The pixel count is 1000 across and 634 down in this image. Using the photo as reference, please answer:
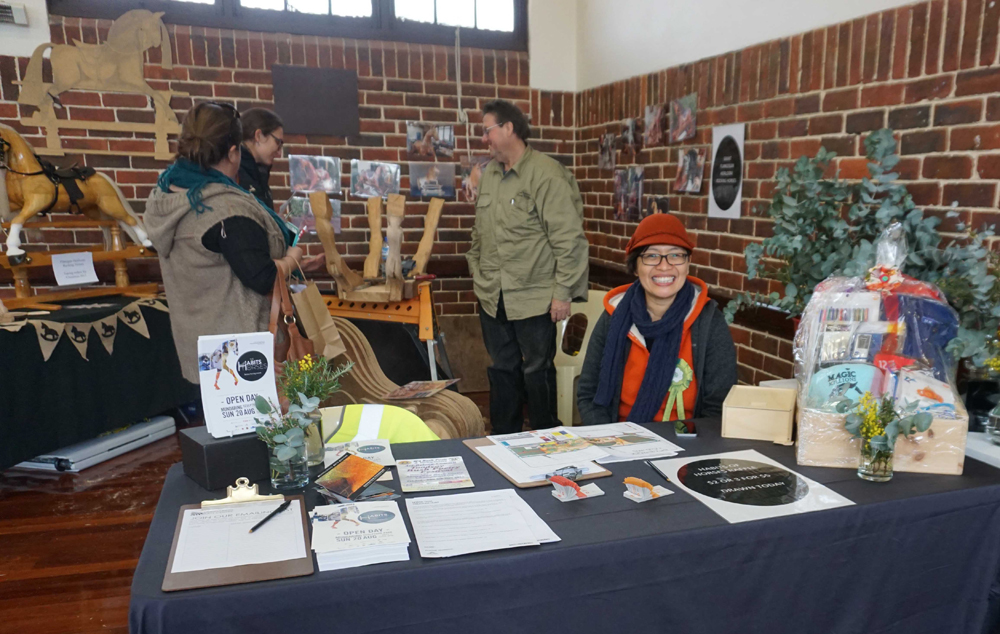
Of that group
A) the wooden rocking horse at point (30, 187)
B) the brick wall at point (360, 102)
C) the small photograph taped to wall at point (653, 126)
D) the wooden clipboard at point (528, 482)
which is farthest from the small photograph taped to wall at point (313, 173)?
the wooden clipboard at point (528, 482)

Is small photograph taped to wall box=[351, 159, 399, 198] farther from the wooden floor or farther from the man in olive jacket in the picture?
the wooden floor

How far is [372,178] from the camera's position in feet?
13.5

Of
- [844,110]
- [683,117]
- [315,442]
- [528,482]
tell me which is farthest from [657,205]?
[315,442]

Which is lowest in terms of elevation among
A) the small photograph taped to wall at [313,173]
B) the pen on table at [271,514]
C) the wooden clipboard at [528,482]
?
the wooden clipboard at [528,482]

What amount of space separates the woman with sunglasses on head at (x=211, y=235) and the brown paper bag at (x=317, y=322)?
0.11m

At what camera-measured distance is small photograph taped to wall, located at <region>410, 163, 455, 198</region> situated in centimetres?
419

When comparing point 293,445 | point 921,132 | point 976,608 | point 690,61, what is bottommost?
point 976,608

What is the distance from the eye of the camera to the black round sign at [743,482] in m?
1.30

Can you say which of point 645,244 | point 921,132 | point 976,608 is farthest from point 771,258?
point 976,608

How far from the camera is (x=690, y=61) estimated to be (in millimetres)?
3092

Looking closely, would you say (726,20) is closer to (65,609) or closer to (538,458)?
(538,458)

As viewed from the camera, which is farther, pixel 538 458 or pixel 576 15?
pixel 576 15

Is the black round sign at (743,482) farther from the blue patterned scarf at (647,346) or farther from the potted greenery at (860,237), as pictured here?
the potted greenery at (860,237)

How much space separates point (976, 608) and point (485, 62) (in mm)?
3731
